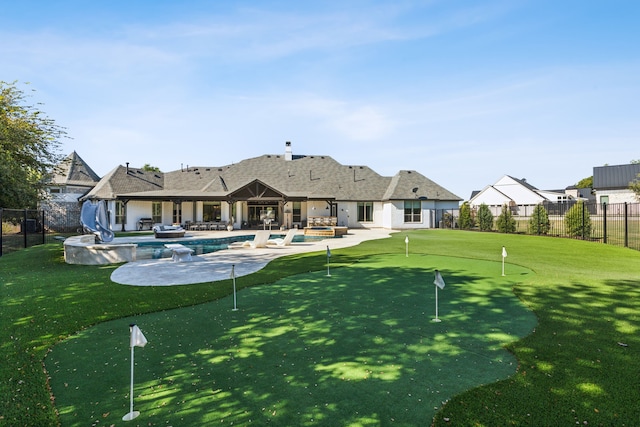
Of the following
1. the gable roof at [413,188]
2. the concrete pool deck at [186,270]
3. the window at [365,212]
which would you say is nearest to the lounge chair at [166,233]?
the concrete pool deck at [186,270]

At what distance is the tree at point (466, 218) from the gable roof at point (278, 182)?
3.53 m

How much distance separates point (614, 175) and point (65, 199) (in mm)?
69391

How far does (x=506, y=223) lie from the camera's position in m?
24.7

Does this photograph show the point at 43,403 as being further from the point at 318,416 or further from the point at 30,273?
the point at 30,273

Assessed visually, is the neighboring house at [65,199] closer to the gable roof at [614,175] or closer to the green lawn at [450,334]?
the green lawn at [450,334]

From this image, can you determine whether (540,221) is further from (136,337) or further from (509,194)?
(509,194)

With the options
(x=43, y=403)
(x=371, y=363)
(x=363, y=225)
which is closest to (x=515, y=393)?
(x=371, y=363)

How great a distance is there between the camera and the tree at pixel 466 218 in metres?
28.5

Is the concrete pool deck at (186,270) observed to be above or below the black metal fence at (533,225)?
below

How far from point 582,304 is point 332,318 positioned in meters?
5.19

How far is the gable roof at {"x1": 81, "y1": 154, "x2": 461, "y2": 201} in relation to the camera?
93.0ft

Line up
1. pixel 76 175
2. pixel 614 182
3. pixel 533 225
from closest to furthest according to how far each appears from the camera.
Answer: pixel 533 225, pixel 76 175, pixel 614 182

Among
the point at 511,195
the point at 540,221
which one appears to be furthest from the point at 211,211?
the point at 511,195

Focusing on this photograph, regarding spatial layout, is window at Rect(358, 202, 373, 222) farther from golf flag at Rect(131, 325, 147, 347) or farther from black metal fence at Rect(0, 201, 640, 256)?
golf flag at Rect(131, 325, 147, 347)
